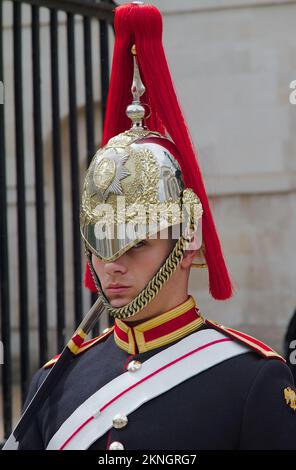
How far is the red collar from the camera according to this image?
9.38 ft

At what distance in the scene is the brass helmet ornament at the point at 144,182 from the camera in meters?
2.79

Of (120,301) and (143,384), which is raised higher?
(120,301)

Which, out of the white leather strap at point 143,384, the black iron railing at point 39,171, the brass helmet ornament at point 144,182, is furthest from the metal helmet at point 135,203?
the black iron railing at point 39,171

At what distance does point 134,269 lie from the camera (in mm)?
2805

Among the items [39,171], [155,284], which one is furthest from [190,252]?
[39,171]

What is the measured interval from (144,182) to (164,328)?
0.35 metres

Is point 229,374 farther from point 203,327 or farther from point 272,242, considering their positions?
point 272,242

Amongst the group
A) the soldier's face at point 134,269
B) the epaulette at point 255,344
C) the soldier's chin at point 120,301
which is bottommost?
the epaulette at point 255,344

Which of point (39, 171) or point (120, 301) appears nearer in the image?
point (120, 301)

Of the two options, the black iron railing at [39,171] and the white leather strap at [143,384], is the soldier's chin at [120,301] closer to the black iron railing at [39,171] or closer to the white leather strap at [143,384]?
the white leather strap at [143,384]

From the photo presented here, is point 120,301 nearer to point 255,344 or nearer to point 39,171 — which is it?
point 255,344

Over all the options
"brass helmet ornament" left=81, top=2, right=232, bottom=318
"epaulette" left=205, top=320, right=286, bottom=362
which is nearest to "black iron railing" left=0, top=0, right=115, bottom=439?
"brass helmet ornament" left=81, top=2, right=232, bottom=318
